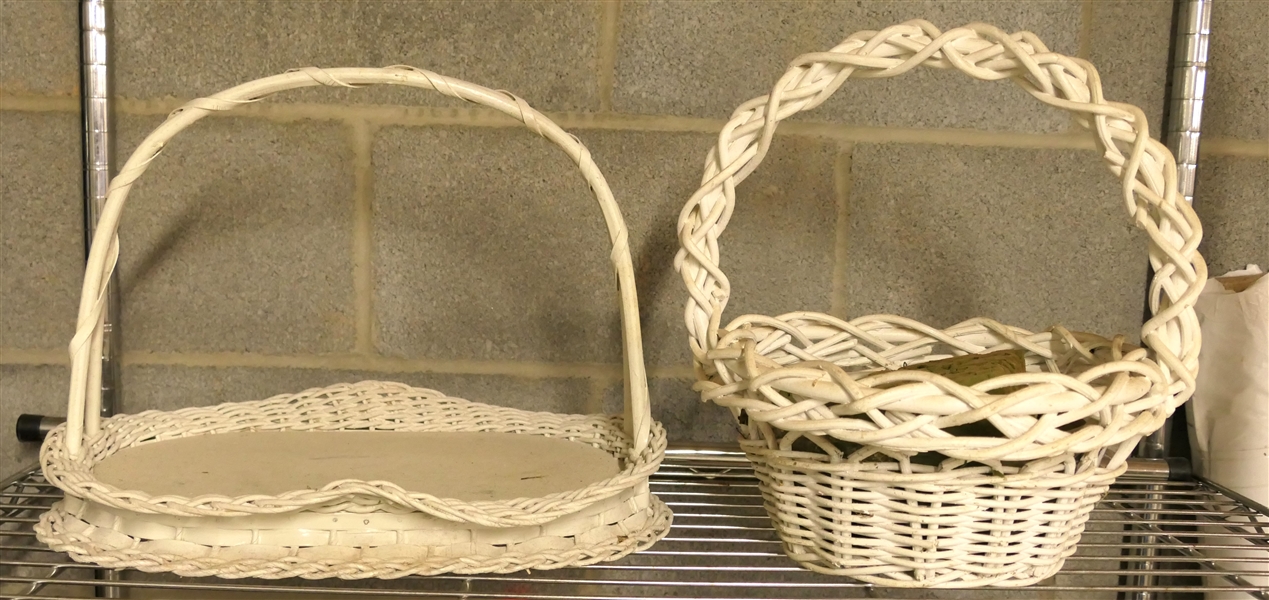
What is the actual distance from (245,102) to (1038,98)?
0.56 meters

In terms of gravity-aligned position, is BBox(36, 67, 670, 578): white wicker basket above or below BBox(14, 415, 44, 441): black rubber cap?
above

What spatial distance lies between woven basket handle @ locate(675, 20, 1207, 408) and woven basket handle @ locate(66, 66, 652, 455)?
0.08 meters

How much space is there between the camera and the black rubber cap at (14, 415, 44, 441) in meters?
0.88

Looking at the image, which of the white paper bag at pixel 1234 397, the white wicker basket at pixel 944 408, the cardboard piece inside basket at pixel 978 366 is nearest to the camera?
the white wicker basket at pixel 944 408

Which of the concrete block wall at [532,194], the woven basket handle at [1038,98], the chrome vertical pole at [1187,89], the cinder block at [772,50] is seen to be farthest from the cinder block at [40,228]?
the chrome vertical pole at [1187,89]

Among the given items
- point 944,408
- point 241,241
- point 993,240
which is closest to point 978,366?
point 944,408

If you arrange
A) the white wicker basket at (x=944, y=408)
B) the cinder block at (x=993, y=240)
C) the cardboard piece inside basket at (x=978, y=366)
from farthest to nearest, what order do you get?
the cinder block at (x=993, y=240) < the cardboard piece inside basket at (x=978, y=366) < the white wicker basket at (x=944, y=408)

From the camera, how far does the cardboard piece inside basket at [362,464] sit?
694 millimetres

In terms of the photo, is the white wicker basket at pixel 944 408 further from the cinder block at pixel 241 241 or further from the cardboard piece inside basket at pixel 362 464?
the cinder block at pixel 241 241

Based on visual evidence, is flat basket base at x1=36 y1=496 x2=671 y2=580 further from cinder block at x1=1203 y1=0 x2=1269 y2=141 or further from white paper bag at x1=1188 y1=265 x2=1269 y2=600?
cinder block at x1=1203 y1=0 x2=1269 y2=141

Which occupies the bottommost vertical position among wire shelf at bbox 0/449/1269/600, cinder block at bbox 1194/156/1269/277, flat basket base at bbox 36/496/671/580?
wire shelf at bbox 0/449/1269/600

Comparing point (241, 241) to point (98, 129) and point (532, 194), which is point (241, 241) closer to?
point (98, 129)

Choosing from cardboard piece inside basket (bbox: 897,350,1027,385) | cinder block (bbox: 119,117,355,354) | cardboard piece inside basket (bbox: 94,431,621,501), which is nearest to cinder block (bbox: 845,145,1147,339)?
cardboard piece inside basket (bbox: 897,350,1027,385)

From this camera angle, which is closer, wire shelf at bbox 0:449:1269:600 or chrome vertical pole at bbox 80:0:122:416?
wire shelf at bbox 0:449:1269:600
